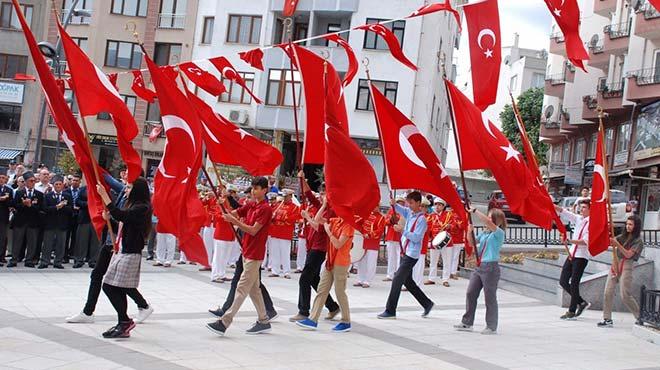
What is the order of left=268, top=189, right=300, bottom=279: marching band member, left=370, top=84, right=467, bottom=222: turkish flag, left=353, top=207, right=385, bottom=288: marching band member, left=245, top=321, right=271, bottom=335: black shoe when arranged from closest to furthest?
left=245, top=321, right=271, bottom=335: black shoe < left=370, top=84, right=467, bottom=222: turkish flag < left=353, top=207, right=385, bottom=288: marching band member < left=268, top=189, right=300, bottom=279: marching band member

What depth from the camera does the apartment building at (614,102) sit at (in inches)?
1427

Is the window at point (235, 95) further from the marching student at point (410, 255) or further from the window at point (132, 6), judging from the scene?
the marching student at point (410, 255)

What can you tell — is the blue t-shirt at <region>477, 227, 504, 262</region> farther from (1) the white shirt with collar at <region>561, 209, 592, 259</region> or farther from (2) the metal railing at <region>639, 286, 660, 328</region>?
(1) the white shirt with collar at <region>561, 209, 592, 259</region>

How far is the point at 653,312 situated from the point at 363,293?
5785 mm

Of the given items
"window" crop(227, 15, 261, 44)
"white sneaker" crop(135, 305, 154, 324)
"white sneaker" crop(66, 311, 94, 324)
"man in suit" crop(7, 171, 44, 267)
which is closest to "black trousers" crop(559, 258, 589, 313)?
"white sneaker" crop(135, 305, 154, 324)

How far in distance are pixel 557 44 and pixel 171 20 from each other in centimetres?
2250

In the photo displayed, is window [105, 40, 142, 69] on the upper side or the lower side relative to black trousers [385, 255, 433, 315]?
upper

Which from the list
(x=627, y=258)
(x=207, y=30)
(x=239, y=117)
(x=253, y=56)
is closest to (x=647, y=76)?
(x=239, y=117)

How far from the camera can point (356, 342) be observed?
10.1 meters

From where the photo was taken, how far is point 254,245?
32.9 feet

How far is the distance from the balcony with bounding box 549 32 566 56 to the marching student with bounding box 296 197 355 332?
3965cm

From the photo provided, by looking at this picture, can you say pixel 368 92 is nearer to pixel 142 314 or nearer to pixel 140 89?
pixel 140 89

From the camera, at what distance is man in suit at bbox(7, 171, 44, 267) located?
15133 mm

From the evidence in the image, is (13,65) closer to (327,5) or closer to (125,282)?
(327,5)
